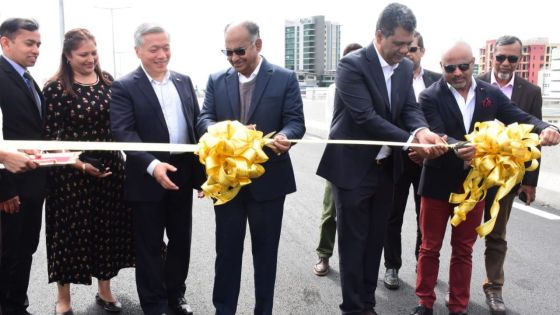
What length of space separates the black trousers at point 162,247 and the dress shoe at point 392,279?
5.84 feet

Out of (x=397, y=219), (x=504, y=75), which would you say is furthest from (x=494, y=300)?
(x=504, y=75)

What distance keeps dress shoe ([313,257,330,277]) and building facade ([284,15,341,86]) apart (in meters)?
84.4

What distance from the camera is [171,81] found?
11.9ft

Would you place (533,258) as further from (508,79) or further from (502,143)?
(502,143)

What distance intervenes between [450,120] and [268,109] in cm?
132

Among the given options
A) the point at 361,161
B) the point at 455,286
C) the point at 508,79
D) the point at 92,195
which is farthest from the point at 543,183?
the point at 92,195

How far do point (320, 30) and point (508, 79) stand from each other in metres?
95.2

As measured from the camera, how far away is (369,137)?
352 centimetres

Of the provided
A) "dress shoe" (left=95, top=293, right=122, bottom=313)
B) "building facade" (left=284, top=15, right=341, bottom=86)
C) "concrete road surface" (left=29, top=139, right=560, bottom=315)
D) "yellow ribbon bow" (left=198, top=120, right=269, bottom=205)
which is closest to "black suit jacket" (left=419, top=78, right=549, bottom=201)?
"concrete road surface" (left=29, top=139, right=560, bottom=315)

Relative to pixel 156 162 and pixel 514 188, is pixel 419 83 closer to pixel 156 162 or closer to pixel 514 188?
pixel 514 188

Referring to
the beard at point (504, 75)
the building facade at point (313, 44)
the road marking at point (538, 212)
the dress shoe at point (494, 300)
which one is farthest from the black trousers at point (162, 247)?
the building facade at point (313, 44)

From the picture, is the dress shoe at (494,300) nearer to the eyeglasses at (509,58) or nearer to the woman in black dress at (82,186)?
the eyeglasses at (509,58)

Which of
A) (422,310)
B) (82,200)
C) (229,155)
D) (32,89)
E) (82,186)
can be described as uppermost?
(32,89)

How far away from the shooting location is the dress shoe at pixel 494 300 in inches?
148
